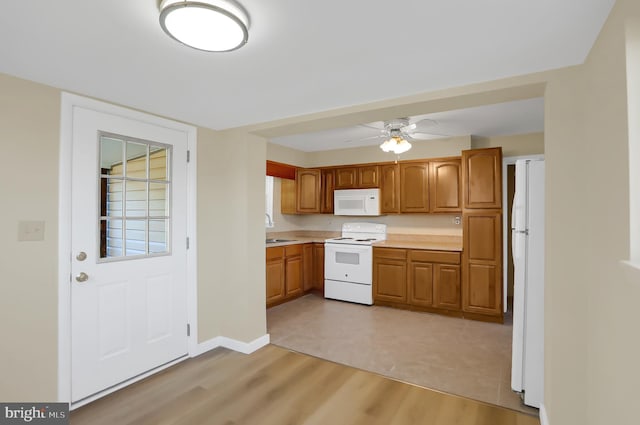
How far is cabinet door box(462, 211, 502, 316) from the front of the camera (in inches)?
150

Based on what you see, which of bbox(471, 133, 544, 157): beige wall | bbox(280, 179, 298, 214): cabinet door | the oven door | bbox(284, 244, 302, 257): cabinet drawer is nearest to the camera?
bbox(471, 133, 544, 157): beige wall

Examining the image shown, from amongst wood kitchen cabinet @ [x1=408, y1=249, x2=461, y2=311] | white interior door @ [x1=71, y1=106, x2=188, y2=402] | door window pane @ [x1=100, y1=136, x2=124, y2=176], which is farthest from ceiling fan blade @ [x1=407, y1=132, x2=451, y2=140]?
door window pane @ [x1=100, y1=136, x2=124, y2=176]

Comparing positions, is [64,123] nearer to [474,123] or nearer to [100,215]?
[100,215]

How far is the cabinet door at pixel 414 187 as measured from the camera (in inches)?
177

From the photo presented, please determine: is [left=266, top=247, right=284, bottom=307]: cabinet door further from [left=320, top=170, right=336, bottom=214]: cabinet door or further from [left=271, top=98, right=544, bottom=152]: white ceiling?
[left=271, top=98, right=544, bottom=152]: white ceiling

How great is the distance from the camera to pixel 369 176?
4.95 metres

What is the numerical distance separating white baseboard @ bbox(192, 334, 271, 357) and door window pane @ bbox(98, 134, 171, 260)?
101 centimetres

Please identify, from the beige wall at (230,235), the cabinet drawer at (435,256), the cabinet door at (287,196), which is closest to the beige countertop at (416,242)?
the cabinet drawer at (435,256)

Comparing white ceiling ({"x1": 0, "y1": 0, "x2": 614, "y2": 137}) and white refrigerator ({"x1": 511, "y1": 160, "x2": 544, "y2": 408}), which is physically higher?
white ceiling ({"x1": 0, "y1": 0, "x2": 614, "y2": 137})

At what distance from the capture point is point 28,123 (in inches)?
79.0

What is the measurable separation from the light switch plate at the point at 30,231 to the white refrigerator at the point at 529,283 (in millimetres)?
3247

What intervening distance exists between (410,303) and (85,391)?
11.6 ft

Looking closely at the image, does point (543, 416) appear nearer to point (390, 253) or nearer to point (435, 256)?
point (435, 256)

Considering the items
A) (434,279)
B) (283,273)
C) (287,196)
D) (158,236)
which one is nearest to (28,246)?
(158,236)
